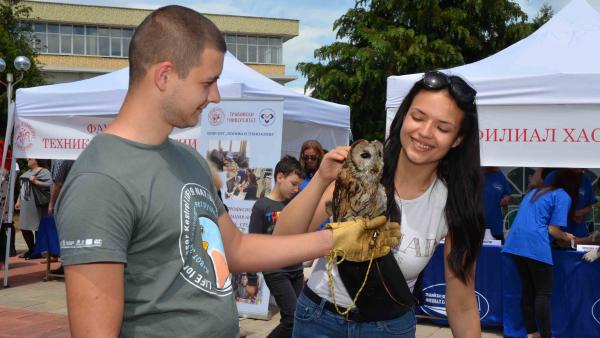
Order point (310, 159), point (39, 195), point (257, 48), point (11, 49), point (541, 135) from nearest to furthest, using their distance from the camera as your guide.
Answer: point (541, 135), point (310, 159), point (39, 195), point (11, 49), point (257, 48)

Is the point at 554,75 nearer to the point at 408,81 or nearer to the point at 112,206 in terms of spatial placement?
the point at 408,81

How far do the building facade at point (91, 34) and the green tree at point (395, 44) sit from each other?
24079 millimetres

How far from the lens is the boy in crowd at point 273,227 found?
4648mm

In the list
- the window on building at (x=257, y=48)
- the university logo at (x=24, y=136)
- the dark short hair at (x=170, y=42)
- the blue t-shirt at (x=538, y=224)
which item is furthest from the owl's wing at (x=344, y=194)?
the window on building at (x=257, y=48)

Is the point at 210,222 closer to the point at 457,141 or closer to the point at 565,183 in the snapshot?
the point at 457,141

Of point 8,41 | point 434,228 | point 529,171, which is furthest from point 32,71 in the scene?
point 434,228

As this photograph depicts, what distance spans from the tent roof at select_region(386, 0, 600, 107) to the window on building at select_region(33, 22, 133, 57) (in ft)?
142

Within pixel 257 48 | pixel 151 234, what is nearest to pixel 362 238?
pixel 151 234

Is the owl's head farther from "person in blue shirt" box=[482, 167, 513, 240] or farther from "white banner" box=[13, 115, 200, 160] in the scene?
"white banner" box=[13, 115, 200, 160]

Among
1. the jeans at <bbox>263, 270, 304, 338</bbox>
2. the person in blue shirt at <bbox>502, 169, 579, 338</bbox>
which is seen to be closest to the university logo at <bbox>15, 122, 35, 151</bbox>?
the jeans at <bbox>263, 270, 304, 338</bbox>

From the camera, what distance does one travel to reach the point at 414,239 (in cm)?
227

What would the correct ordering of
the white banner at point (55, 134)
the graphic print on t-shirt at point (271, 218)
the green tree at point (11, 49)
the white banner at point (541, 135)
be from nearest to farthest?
the graphic print on t-shirt at point (271, 218) → the white banner at point (541, 135) → the white banner at point (55, 134) → the green tree at point (11, 49)

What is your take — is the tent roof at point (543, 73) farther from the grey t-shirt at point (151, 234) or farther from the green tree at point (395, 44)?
the green tree at point (395, 44)

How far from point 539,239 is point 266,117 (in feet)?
9.66
